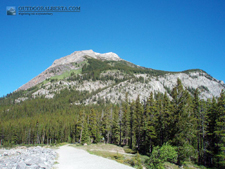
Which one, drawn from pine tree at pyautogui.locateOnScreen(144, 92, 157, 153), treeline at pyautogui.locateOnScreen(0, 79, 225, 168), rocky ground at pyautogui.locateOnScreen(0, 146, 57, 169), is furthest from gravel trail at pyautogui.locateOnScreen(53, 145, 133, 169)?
pine tree at pyautogui.locateOnScreen(144, 92, 157, 153)

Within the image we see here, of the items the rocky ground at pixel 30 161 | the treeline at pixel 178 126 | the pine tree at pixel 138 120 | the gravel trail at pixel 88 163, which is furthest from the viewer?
the pine tree at pixel 138 120

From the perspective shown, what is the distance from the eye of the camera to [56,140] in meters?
84.1

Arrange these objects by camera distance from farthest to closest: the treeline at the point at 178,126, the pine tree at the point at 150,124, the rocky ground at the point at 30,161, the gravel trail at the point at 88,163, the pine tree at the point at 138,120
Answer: the pine tree at the point at 138,120
the pine tree at the point at 150,124
the treeline at the point at 178,126
the gravel trail at the point at 88,163
the rocky ground at the point at 30,161

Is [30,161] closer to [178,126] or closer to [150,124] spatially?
[178,126]

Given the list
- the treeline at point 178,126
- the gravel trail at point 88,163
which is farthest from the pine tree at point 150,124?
the gravel trail at point 88,163

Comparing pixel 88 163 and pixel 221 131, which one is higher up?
pixel 221 131

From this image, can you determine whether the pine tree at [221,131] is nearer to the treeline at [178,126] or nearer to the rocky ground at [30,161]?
the treeline at [178,126]

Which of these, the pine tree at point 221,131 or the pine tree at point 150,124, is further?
the pine tree at point 150,124

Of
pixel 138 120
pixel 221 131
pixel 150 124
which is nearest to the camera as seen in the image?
pixel 221 131

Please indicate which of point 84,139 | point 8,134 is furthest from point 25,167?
point 8,134

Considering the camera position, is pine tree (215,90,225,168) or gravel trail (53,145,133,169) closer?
gravel trail (53,145,133,169)

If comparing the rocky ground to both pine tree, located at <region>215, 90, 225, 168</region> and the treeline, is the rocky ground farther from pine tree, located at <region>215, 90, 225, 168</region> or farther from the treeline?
pine tree, located at <region>215, 90, 225, 168</region>

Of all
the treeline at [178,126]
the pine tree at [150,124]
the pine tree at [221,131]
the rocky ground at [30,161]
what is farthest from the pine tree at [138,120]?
the rocky ground at [30,161]

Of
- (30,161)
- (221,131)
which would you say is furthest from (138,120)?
(30,161)
